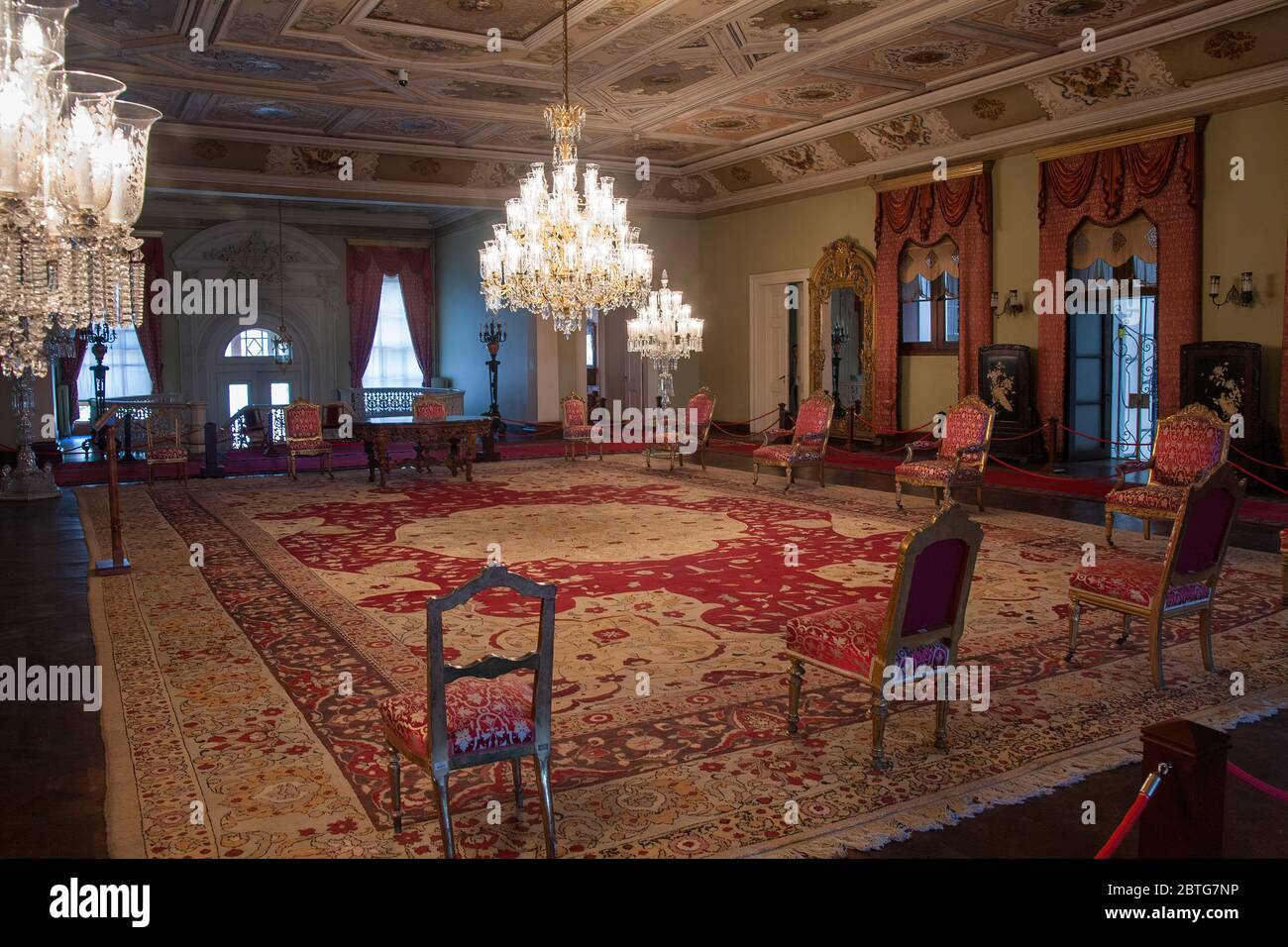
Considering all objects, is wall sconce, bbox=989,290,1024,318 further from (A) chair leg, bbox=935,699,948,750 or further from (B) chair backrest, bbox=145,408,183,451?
(B) chair backrest, bbox=145,408,183,451

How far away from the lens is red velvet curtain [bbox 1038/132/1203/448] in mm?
10031

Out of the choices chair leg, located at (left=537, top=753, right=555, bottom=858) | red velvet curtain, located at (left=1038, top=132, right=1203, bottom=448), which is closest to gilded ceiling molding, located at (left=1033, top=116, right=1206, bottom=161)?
red velvet curtain, located at (left=1038, top=132, right=1203, bottom=448)

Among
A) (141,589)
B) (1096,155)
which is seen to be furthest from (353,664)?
(1096,155)

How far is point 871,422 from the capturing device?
46.3 feet

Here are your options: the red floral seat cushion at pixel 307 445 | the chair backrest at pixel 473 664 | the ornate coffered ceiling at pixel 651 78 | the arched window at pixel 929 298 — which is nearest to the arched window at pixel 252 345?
the ornate coffered ceiling at pixel 651 78

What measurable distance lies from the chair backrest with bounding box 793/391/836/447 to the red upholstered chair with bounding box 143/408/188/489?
22.1 feet

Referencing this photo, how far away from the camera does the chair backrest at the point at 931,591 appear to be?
12.0ft

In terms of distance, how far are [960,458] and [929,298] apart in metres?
4.84

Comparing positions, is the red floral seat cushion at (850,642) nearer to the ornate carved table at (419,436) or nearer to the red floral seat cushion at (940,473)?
the red floral seat cushion at (940,473)

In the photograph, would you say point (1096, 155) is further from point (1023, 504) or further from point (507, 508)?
point (507, 508)

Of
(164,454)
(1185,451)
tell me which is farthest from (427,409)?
(1185,451)

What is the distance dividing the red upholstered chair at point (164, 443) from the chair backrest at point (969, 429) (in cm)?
809

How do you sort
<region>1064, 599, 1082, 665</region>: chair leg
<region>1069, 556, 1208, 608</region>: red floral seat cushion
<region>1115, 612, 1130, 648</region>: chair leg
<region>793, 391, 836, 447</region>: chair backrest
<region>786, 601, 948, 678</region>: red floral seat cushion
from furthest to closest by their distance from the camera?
<region>793, 391, 836, 447</region>: chair backrest
<region>1115, 612, 1130, 648</region>: chair leg
<region>1064, 599, 1082, 665</region>: chair leg
<region>1069, 556, 1208, 608</region>: red floral seat cushion
<region>786, 601, 948, 678</region>: red floral seat cushion

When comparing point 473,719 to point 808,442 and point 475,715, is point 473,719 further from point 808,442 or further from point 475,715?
point 808,442
